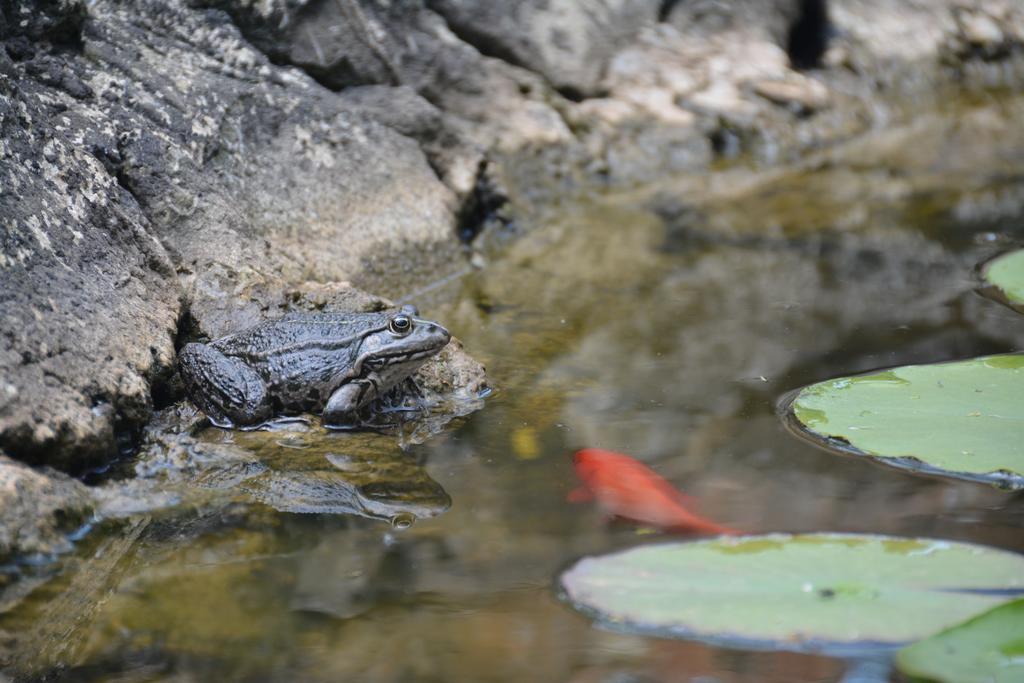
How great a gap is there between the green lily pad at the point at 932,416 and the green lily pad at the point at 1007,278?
80 centimetres

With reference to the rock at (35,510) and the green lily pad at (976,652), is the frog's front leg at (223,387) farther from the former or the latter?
the green lily pad at (976,652)

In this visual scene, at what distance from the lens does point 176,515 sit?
129 inches

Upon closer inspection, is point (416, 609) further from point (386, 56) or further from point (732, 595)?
point (386, 56)

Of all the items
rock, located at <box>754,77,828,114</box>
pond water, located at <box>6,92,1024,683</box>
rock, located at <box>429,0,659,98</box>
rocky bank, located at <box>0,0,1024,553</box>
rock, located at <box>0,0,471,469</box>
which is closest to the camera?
pond water, located at <box>6,92,1024,683</box>

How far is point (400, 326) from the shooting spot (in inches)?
157

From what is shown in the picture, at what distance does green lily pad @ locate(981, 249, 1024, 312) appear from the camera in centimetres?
466

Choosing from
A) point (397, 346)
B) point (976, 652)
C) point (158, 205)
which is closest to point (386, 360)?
point (397, 346)

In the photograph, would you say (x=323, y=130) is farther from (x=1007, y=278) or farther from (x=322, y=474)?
(x=1007, y=278)

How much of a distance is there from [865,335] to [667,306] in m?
0.95

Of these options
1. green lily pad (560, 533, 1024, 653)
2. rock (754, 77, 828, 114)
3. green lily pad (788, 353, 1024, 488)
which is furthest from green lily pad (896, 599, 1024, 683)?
rock (754, 77, 828, 114)

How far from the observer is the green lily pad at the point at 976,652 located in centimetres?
220

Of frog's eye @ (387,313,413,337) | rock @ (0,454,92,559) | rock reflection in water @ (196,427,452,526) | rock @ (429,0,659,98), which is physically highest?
Result: rock @ (429,0,659,98)

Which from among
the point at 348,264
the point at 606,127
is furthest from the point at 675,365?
the point at 606,127

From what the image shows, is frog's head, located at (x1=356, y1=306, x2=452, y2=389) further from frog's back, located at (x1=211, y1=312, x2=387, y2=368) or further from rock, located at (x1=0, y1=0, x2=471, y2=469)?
rock, located at (x1=0, y1=0, x2=471, y2=469)
